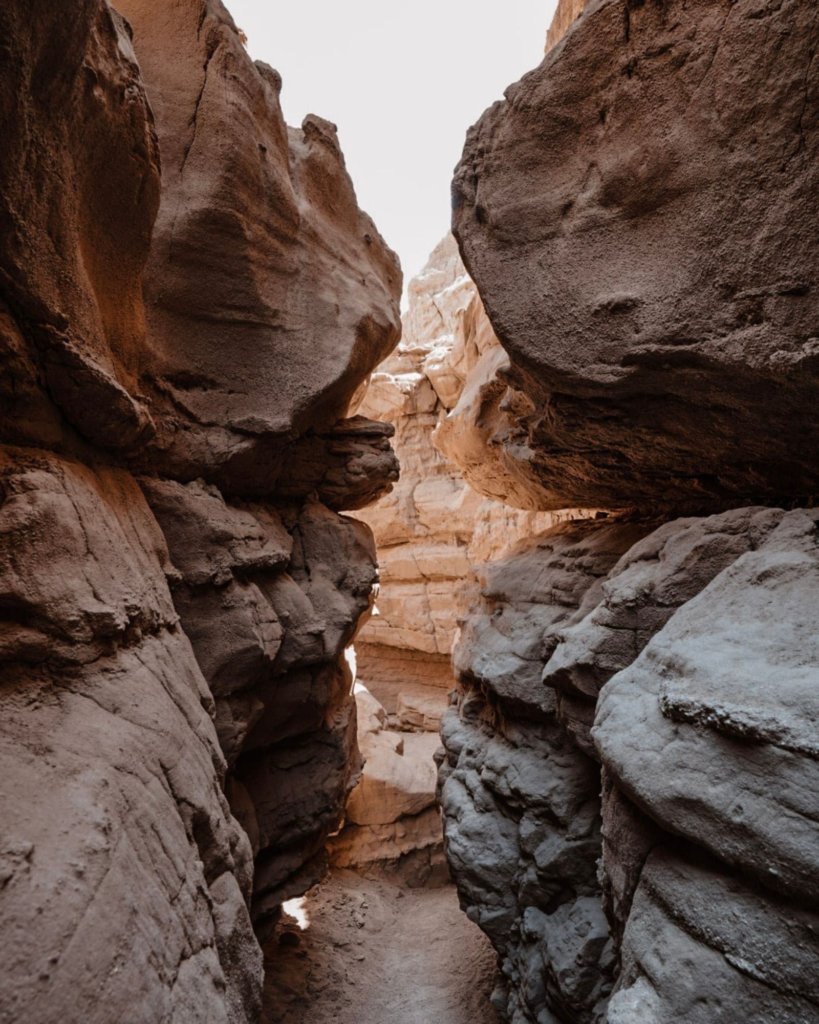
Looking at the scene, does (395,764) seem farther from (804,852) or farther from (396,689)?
(804,852)

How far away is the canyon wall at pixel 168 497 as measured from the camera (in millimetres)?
2852

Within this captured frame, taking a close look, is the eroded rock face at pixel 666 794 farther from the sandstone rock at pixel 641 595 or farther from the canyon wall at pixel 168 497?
the canyon wall at pixel 168 497

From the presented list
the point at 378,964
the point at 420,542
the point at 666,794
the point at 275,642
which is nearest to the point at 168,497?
the point at 275,642

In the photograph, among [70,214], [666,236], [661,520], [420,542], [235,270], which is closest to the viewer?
[70,214]

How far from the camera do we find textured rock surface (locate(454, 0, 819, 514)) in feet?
13.3

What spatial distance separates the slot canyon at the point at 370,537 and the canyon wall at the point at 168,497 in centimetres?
3

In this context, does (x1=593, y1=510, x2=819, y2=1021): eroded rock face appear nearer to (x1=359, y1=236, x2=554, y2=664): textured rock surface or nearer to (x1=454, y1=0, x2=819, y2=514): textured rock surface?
(x1=454, y1=0, x2=819, y2=514): textured rock surface

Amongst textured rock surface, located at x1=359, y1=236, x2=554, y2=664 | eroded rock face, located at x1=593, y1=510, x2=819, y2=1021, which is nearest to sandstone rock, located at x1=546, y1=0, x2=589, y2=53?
eroded rock face, located at x1=593, y1=510, x2=819, y2=1021

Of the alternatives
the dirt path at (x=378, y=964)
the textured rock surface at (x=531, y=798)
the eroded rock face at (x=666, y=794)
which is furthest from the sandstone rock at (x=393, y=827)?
the eroded rock face at (x=666, y=794)

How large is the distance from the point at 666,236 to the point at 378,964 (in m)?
10.6

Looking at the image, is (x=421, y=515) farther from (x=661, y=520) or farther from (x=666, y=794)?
(x=666, y=794)

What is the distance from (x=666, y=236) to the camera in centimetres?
466

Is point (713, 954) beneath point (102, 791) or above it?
beneath

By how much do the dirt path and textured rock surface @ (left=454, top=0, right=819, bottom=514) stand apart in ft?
24.9
